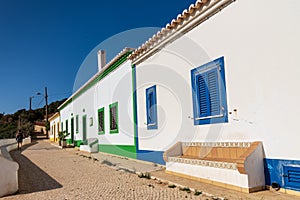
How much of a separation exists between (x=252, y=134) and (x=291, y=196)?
1320 millimetres

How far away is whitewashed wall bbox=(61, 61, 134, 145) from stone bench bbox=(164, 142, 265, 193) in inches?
165

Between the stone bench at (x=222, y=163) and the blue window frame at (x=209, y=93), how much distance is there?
64 centimetres

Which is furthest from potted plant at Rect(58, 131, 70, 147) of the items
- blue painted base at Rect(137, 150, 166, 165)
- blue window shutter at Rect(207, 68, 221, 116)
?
blue window shutter at Rect(207, 68, 221, 116)

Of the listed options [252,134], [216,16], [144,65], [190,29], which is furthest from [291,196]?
[144,65]

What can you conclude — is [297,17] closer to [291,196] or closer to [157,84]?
[291,196]

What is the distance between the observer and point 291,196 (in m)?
4.59

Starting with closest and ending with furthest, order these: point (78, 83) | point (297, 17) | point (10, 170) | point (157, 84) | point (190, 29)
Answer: point (297, 17), point (10, 170), point (190, 29), point (157, 84), point (78, 83)

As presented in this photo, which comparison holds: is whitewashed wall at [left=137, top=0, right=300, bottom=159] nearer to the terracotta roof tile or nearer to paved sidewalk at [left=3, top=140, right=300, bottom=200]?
the terracotta roof tile

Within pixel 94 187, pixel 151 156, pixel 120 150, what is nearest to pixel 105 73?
pixel 120 150

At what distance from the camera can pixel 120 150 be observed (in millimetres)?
12828

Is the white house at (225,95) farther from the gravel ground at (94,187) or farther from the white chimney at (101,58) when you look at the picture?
the white chimney at (101,58)

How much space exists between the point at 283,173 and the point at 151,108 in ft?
18.2

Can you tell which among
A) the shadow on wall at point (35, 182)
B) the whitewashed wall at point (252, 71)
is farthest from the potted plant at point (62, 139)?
the whitewashed wall at point (252, 71)

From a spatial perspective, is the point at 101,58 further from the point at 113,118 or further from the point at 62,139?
the point at 62,139
